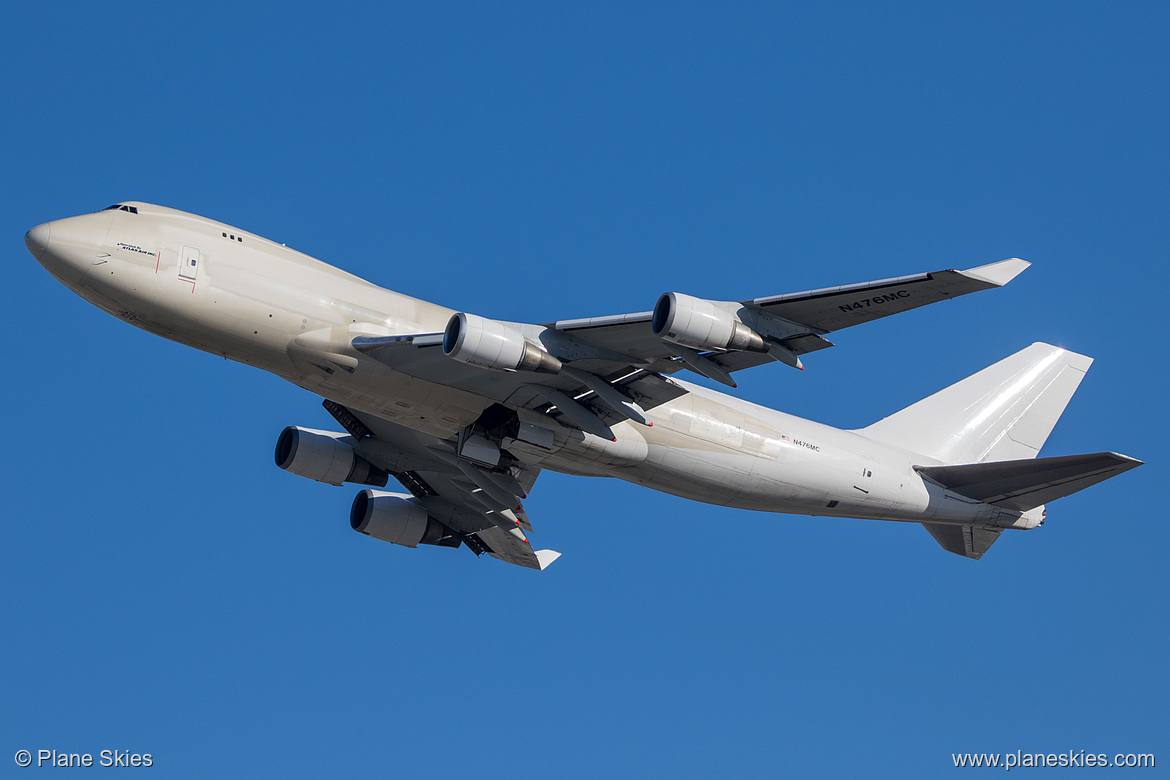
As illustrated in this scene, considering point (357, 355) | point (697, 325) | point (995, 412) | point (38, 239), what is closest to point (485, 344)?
point (357, 355)

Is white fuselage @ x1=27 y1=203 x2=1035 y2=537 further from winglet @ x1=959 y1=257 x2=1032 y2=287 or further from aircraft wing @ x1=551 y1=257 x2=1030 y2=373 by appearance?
winglet @ x1=959 y1=257 x2=1032 y2=287

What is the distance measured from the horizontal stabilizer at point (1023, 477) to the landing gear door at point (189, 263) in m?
20.1

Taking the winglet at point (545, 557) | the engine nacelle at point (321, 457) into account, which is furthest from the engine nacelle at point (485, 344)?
the winglet at point (545, 557)

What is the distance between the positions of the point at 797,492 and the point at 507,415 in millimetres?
8306

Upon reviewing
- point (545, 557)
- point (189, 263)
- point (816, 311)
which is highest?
point (189, 263)

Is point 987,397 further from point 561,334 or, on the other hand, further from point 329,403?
point 329,403

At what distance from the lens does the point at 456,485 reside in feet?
111

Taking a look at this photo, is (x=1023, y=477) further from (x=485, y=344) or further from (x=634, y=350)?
(x=485, y=344)

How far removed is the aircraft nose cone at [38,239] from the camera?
23172 mm

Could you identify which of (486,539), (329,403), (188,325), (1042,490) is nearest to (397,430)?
(329,403)

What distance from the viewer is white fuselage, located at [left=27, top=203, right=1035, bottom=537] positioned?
23.6 m

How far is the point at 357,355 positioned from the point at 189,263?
4.12m

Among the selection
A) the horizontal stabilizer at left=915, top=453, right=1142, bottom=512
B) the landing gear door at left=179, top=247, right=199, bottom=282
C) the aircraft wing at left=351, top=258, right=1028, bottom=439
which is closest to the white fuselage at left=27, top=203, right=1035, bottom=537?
the landing gear door at left=179, top=247, right=199, bottom=282

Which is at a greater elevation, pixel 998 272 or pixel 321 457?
pixel 998 272
